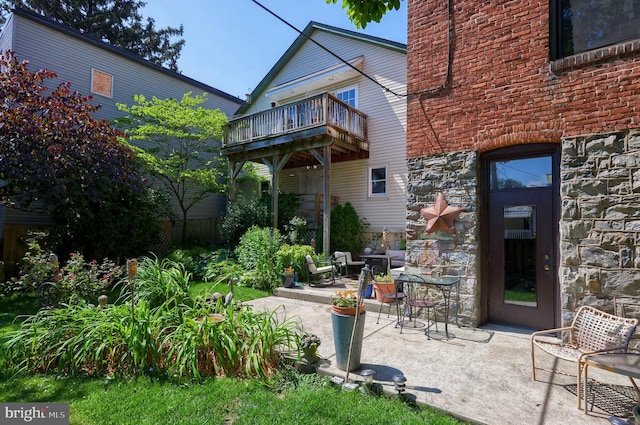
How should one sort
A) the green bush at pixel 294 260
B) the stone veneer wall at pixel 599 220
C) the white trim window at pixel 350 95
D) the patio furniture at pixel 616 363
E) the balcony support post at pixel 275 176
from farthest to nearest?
1. the white trim window at pixel 350 95
2. the balcony support post at pixel 275 176
3. the green bush at pixel 294 260
4. the stone veneer wall at pixel 599 220
5. the patio furniture at pixel 616 363

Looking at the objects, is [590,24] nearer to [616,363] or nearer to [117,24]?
[616,363]

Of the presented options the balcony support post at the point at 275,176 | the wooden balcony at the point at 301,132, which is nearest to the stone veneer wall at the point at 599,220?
the wooden balcony at the point at 301,132

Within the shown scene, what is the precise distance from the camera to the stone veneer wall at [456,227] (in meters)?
5.30

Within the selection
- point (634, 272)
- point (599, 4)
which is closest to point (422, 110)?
point (599, 4)

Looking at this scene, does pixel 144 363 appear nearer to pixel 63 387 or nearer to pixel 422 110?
pixel 63 387

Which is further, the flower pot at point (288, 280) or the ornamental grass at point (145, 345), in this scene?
the flower pot at point (288, 280)

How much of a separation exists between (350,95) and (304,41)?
3.60m

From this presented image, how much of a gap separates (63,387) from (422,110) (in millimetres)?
6465

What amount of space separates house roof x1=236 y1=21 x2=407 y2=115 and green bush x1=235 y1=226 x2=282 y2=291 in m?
6.87

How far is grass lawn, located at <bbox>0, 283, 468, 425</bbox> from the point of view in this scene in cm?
279

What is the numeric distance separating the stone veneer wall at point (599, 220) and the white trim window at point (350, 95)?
8885 mm

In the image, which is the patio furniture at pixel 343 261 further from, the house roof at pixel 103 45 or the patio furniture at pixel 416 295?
the house roof at pixel 103 45

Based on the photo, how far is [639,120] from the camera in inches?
161

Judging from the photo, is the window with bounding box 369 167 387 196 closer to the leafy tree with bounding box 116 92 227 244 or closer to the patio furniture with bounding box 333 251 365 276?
the patio furniture with bounding box 333 251 365 276
